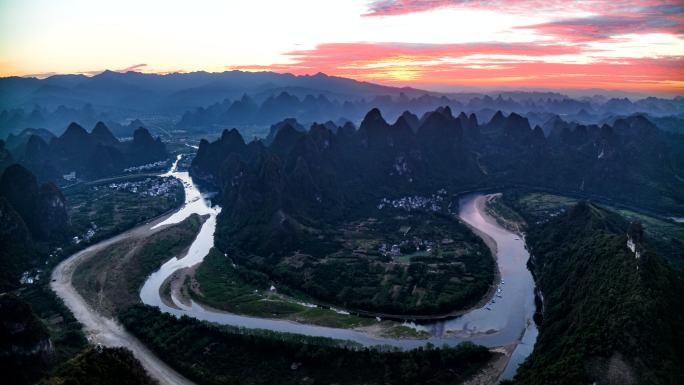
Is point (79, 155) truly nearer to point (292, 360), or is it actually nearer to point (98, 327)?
point (98, 327)

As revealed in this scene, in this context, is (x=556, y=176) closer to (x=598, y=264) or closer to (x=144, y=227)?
(x=598, y=264)

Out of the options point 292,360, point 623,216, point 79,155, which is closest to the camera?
point 292,360

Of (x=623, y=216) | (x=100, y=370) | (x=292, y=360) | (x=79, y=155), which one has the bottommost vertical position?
(x=292, y=360)

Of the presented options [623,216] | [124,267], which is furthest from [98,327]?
[623,216]

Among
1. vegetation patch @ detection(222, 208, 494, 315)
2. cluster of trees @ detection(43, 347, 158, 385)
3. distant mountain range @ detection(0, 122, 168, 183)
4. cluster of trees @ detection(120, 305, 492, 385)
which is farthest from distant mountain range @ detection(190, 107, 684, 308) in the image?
cluster of trees @ detection(43, 347, 158, 385)

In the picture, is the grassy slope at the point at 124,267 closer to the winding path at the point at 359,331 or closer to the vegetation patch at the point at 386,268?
the winding path at the point at 359,331

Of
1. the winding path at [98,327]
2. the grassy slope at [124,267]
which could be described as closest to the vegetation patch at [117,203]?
the grassy slope at [124,267]
